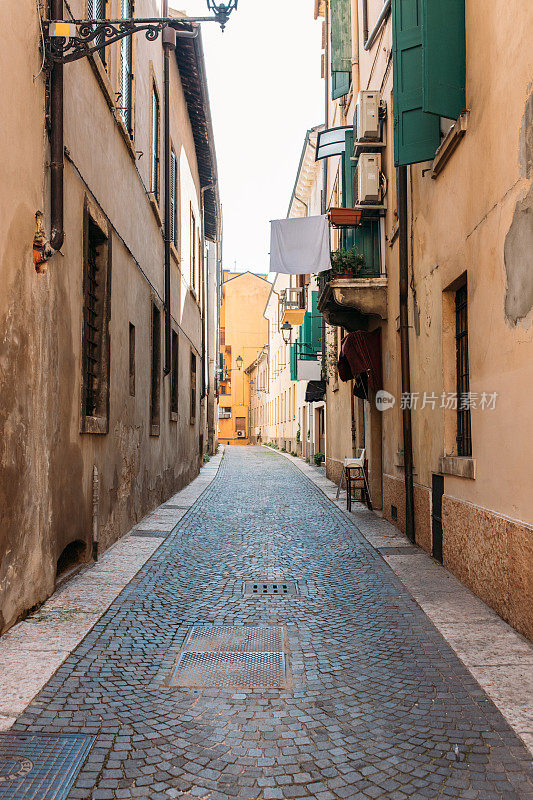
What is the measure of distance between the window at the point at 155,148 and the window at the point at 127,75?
5.94 ft

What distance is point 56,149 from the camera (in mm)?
5293

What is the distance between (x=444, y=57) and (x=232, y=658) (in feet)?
17.3

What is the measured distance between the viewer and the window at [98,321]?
23.5 feet

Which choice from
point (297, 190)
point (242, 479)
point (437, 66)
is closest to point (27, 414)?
point (437, 66)

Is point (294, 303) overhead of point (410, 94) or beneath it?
overhead

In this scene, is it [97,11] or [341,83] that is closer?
[97,11]

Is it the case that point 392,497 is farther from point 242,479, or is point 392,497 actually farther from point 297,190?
point 297,190

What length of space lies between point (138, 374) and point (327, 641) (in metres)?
6.04

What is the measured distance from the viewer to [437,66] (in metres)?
5.94

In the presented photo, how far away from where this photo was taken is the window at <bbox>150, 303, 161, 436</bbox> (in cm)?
1127

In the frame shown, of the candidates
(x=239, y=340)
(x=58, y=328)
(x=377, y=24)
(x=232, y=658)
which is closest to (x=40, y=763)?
(x=232, y=658)

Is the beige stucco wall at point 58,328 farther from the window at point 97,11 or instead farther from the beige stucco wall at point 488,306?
the beige stucco wall at point 488,306
